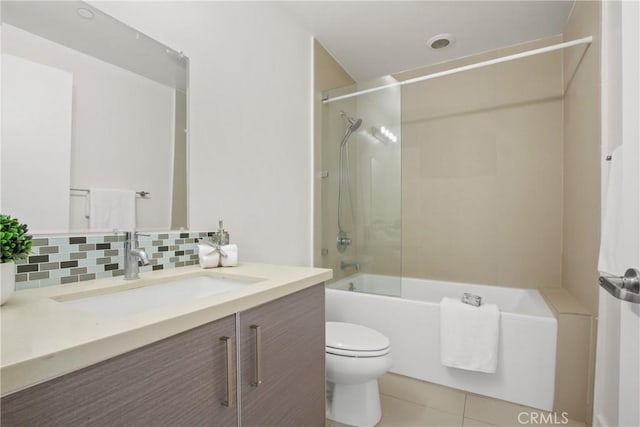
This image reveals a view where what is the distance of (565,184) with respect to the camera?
2.30 metres

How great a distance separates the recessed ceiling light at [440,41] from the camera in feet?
7.52

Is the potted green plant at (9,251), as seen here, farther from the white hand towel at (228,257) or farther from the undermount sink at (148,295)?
the white hand towel at (228,257)

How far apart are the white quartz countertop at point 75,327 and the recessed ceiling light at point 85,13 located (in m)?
0.90

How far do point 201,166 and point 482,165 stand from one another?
234 centimetres

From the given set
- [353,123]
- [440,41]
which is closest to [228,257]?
[353,123]

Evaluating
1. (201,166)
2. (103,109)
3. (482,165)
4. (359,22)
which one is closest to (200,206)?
(201,166)

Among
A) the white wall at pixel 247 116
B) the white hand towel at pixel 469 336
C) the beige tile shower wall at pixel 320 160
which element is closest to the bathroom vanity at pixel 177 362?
the white wall at pixel 247 116

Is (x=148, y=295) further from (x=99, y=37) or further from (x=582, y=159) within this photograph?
(x=582, y=159)

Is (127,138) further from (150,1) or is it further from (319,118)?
(319,118)

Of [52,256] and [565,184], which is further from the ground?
[565,184]

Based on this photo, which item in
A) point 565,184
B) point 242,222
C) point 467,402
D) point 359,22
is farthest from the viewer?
point 565,184

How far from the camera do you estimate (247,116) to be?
167cm

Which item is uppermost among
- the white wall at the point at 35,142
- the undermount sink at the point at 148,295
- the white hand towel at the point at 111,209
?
the white wall at the point at 35,142

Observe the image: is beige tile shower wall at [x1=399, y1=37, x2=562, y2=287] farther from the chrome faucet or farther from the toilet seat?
the chrome faucet
